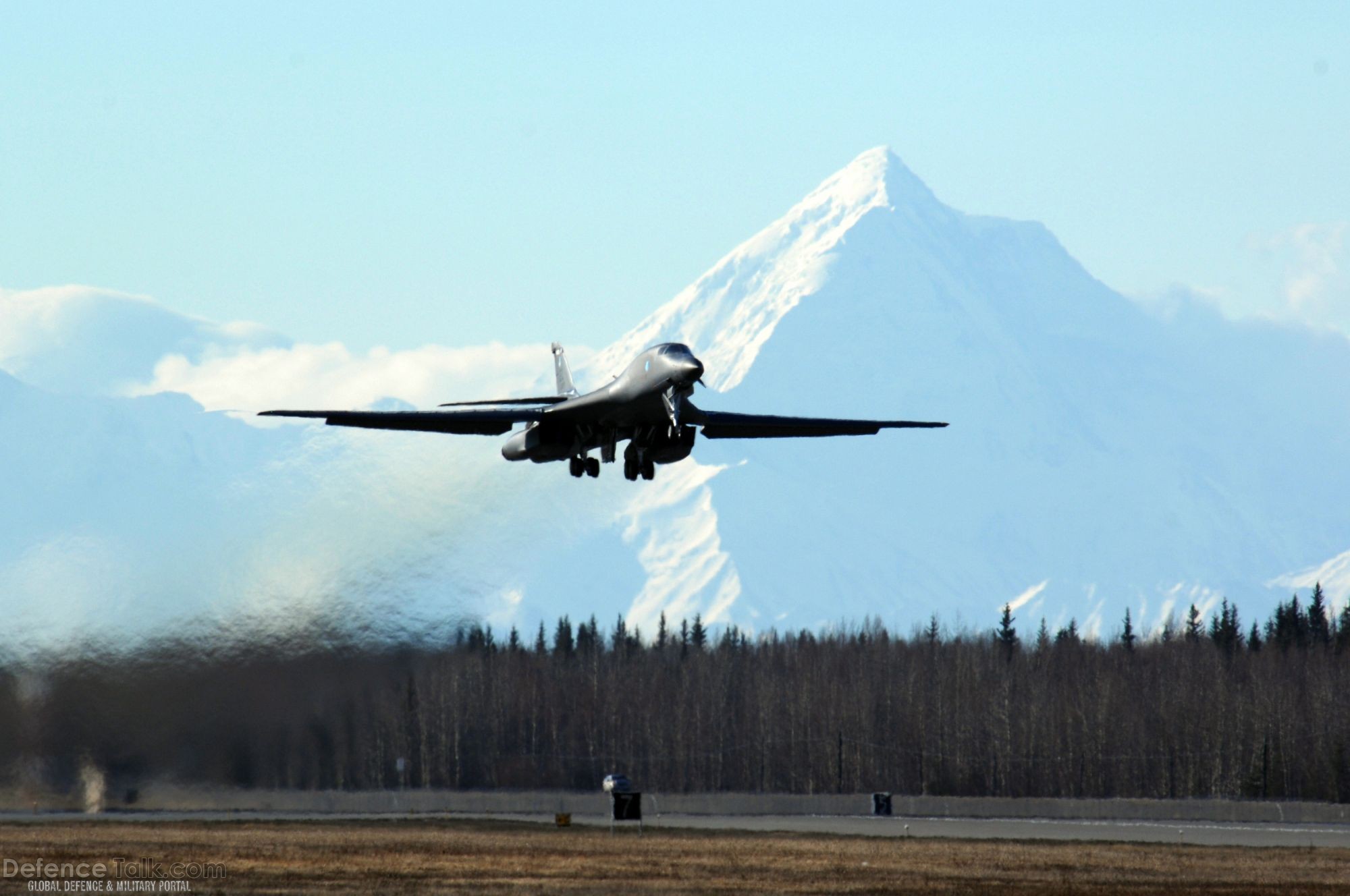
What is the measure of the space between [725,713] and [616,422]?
88.0 m

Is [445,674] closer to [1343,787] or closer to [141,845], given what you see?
[141,845]

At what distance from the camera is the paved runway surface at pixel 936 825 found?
6225 centimetres

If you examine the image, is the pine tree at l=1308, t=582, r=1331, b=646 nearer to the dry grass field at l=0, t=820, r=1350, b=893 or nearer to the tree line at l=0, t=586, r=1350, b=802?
the tree line at l=0, t=586, r=1350, b=802

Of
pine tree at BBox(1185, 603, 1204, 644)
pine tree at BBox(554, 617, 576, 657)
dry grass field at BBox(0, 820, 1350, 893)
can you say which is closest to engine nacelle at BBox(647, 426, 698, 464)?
dry grass field at BBox(0, 820, 1350, 893)

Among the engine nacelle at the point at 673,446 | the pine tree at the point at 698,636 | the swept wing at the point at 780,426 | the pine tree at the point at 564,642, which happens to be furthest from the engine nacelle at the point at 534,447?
the pine tree at the point at 698,636

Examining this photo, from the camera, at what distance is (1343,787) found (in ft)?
327

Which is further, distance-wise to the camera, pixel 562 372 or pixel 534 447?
pixel 562 372

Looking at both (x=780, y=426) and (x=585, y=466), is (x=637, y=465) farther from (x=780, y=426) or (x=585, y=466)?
(x=780, y=426)

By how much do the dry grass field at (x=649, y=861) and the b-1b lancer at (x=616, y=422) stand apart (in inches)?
390

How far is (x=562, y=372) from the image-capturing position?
5528 cm

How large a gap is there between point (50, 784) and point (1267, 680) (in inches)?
3304

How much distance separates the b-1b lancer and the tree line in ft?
59.7

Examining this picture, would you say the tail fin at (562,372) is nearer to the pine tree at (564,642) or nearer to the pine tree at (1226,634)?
the pine tree at (564,642)

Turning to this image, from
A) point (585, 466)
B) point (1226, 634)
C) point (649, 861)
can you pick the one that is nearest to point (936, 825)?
point (649, 861)
